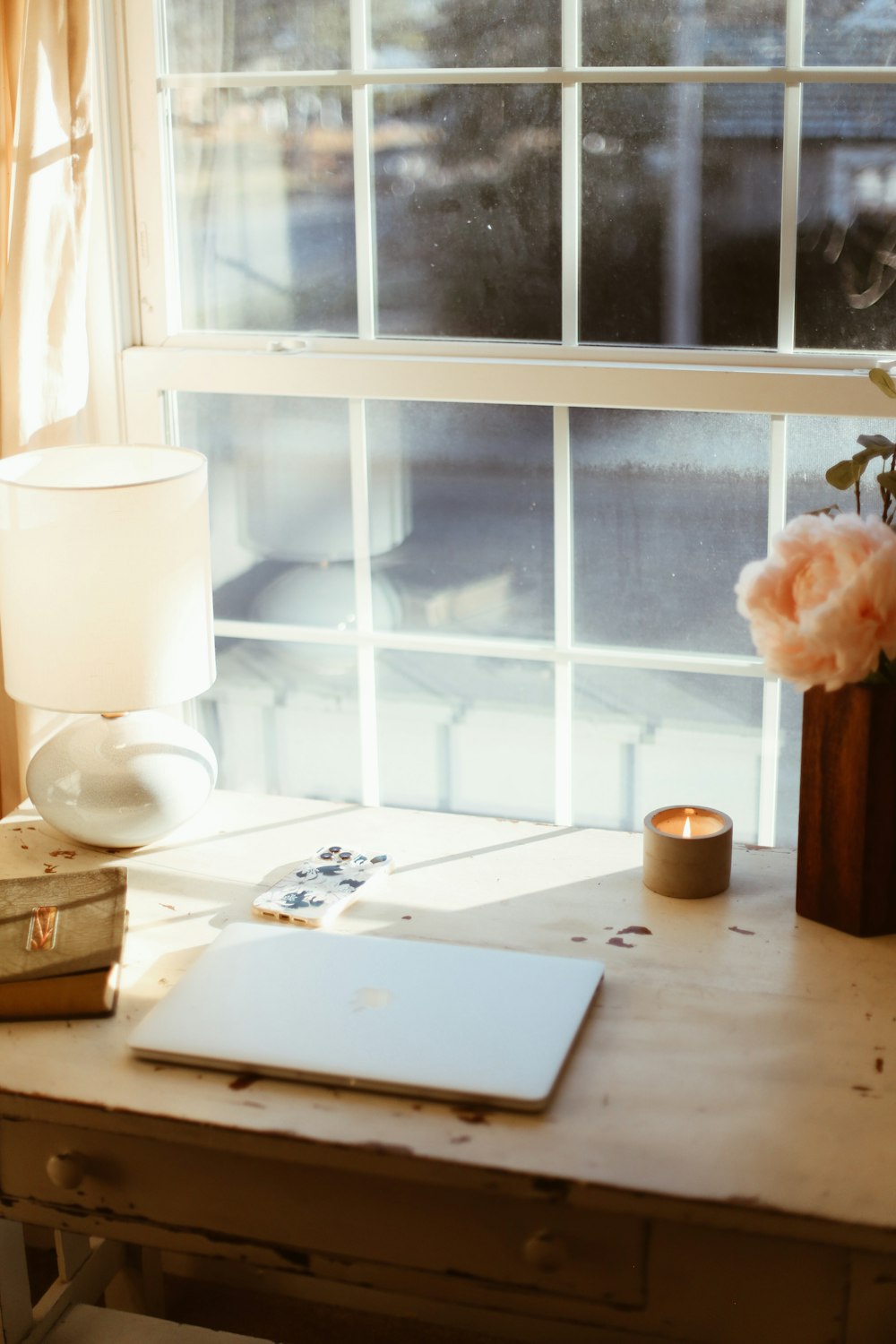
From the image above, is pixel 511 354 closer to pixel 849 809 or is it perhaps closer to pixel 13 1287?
pixel 849 809

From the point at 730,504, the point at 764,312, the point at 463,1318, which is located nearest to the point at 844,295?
the point at 764,312

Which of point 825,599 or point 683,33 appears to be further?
point 683,33

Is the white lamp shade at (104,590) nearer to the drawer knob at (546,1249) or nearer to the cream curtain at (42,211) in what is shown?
the cream curtain at (42,211)

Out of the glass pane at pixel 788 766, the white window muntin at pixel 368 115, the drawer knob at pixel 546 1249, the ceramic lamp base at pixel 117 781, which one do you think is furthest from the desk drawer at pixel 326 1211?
the white window muntin at pixel 368 115

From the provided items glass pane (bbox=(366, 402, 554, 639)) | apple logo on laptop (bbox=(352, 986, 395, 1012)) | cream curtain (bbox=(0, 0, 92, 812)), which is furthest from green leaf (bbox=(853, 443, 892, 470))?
cream curtain (bbox=(0, 0, 92, 812))

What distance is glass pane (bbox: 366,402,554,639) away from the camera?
6.37 feet

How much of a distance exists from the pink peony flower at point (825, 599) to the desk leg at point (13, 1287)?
1127 mm

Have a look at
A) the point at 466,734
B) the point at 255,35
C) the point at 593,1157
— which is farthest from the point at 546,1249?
the point at 255,35

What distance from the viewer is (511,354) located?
1888mm

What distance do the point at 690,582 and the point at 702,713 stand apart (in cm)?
19

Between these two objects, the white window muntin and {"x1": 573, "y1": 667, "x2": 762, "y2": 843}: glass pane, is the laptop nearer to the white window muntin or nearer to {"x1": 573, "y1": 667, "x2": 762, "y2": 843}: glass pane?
{"x1": 573, "y1": 667, "x2": 762, "y2": 843}: glass pane

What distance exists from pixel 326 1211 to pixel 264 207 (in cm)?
134

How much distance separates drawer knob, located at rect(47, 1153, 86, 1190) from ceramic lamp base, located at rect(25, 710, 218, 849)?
1.53 feet

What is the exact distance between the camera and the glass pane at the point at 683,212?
175 cm
